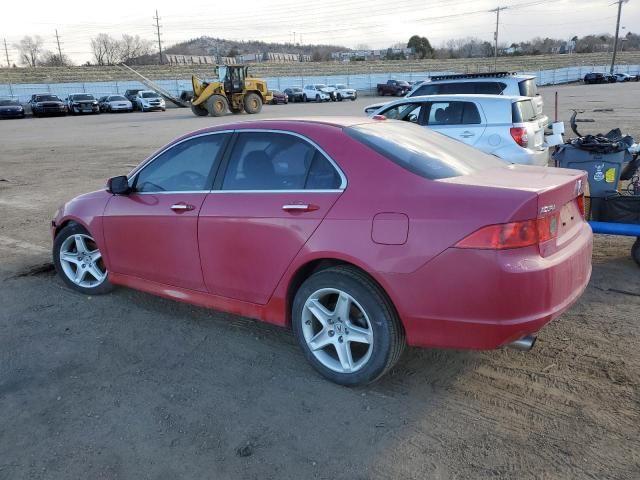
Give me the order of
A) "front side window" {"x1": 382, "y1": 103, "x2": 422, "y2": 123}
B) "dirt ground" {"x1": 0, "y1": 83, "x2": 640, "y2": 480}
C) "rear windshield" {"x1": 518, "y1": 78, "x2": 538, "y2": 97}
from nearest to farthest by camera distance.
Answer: "dirt ground" {"x1": 0, "y1": 83, "x2": 640, "y2": 480}, "front side window" {"x1": 382, "y1": 103, "x2": 422, "y2": 123}, "rear windshield" {"x1": 518, "y1": 78, "x2": 538, "y2": 97}

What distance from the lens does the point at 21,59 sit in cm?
10681

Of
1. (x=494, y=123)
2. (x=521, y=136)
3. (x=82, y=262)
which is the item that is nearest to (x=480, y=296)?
(x=82, y=262)

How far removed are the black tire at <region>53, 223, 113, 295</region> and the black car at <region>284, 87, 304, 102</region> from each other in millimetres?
44504

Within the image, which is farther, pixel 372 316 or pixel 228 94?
pixel 228 94

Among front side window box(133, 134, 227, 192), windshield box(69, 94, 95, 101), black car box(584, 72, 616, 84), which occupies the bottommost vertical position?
black car box(584, 72, 616, 84)

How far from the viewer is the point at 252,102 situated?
1294 inches

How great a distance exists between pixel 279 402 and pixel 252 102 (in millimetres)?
31291

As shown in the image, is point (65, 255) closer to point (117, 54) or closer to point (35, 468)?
point (35, 468)

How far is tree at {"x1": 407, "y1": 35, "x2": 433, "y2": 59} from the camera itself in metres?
114

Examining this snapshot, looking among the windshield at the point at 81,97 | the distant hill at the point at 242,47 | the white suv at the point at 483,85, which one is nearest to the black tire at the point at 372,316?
the white suv at the point at 483,85

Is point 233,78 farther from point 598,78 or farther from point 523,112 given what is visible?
point 598,78

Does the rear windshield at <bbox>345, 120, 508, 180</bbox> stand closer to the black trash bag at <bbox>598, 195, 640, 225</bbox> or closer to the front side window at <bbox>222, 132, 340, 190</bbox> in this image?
the front side window at <bbox>222, 132, 340, 190</bbox>

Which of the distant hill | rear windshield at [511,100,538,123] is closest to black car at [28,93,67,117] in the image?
rear windshield at [511,100,538,123]

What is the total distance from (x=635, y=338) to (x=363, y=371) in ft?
6.72
